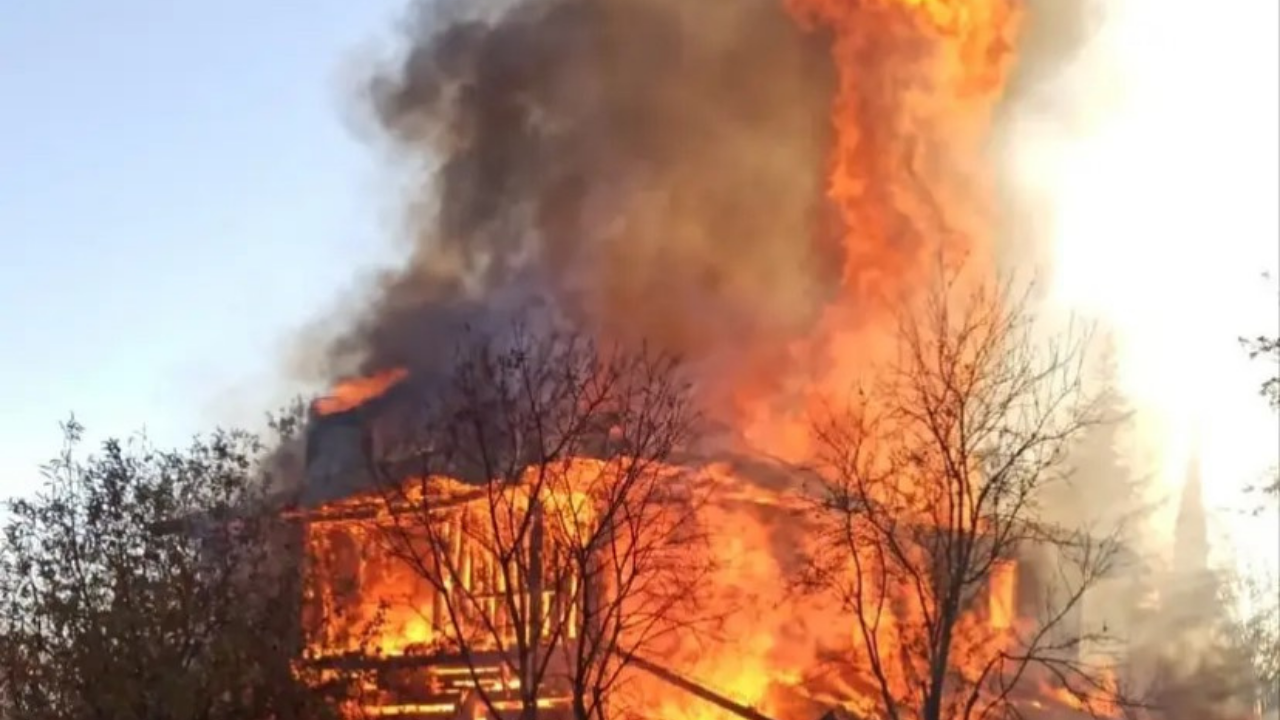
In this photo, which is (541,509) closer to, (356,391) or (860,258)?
(860,258)

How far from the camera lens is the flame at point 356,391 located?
34.5 meters

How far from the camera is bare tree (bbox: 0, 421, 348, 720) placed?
21.5 meters

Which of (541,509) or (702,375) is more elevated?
(702,375)

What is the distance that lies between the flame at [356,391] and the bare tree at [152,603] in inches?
449

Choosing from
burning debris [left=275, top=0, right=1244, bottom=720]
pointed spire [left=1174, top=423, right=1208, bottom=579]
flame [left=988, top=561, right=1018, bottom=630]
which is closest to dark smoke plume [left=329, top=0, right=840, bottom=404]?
burning debris [left=275, top=0, right=1244, bottom=720]

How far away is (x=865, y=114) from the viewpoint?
34344mm

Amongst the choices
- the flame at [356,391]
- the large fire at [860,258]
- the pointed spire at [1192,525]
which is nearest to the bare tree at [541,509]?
the large fire at [860,258]

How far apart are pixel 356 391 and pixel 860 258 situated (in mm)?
11502

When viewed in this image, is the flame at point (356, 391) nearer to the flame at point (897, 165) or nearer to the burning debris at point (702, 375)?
the burning debris at point (702, 375)

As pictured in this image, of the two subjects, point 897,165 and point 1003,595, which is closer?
point 897,165

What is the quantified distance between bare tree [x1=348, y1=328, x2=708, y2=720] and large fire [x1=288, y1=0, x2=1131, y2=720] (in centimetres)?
437

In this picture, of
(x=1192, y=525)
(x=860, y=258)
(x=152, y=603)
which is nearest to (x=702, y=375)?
(x=860, y=258)

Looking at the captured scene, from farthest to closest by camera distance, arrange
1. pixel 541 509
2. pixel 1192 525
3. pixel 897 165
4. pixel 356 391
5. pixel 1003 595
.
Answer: pixel 1192 525 < pixel 356 391 < pixel 1003 595 < pixel 897 165 < pixel 541 509

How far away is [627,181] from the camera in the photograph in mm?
37469
